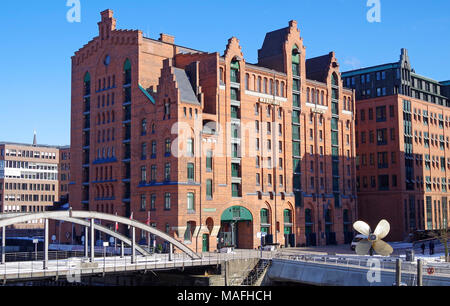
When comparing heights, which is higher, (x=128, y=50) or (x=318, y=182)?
(x=128, y=50)

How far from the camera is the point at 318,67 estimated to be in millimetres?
103312

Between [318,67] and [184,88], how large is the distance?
31.3 metres

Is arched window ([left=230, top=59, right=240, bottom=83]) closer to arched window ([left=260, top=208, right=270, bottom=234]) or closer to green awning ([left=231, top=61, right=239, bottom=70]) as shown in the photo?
green awning ([left=231, top=61, right=239, bottom=70])

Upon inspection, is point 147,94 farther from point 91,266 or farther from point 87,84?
point 91,266

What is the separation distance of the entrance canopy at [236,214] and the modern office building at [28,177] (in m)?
82.5

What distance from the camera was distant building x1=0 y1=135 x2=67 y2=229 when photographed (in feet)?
513

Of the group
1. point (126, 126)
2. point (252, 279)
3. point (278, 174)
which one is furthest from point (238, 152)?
point (252, 279)

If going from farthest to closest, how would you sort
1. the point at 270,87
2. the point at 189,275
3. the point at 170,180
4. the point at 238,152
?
1. the point at 270,87
2. the point at 238,152
3. the point at 170,180
4. the point at 189,275

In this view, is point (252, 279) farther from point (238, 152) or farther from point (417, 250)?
point (417, 250)

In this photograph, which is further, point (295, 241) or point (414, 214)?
point (414, 214)

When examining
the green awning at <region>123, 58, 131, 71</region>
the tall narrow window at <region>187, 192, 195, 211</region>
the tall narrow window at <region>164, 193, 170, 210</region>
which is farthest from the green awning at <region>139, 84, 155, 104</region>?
the tall narrow window at <region>187, 192, 195, 211</region>

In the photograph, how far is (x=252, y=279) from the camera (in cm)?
6431

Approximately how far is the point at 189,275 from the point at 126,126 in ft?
107

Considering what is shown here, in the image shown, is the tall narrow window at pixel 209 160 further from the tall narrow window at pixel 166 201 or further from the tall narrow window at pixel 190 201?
the tall narrow window at pixel 166 201
